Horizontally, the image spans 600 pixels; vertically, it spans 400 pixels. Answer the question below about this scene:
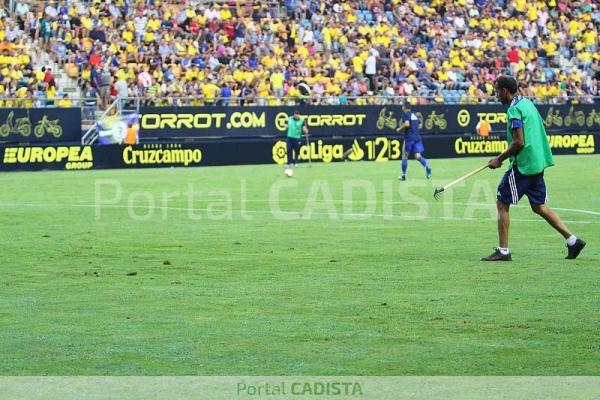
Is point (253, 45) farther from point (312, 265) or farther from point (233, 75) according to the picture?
point (312, 265)

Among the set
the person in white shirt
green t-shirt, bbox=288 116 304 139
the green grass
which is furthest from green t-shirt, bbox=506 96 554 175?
the person in white shirt

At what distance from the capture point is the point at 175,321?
371 inches

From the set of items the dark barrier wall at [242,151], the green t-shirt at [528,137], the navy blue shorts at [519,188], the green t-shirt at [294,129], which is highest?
the green t-shirt at [528,137]

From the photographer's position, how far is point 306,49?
1710 inches

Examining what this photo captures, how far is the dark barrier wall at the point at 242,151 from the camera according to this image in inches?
1447

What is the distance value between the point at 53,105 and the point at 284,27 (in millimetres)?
9984

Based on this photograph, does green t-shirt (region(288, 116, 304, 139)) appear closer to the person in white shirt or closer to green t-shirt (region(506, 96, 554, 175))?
the person in white shirt

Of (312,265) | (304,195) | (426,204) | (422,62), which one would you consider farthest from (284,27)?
(312,265)

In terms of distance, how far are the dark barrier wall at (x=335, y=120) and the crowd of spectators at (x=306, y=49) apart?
18.9 inches

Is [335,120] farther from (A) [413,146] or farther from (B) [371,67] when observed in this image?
(A) [413,146]

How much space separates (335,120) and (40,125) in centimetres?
1033

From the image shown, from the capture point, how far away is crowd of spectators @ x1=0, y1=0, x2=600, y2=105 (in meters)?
38.6

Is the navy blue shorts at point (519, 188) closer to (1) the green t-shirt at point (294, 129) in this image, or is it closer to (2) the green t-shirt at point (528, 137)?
(2) the green t-shirt at point (528, 137)

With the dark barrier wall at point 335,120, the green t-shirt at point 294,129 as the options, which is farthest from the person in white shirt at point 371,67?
the green t-shirt at point 294,129
